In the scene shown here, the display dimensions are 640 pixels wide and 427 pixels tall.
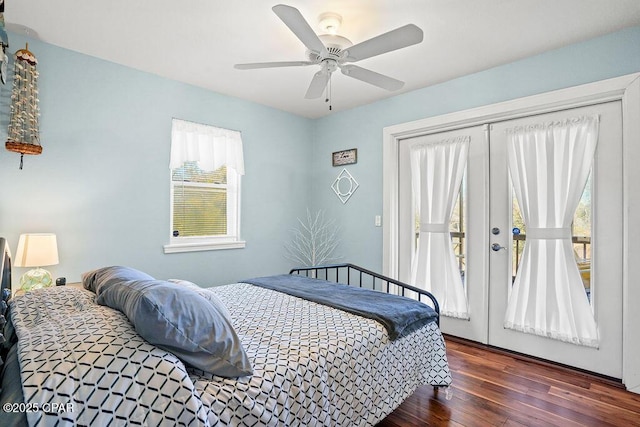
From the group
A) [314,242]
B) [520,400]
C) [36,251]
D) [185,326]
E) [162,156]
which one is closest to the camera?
[185,326]

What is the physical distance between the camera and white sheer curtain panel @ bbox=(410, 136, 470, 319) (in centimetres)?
317

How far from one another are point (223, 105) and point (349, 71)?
1.87 m

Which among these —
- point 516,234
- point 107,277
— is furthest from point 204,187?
point 516,234

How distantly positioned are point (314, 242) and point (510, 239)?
2120mm

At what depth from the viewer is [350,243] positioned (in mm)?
3938

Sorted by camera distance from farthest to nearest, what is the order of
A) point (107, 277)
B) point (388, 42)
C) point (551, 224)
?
point (551, 224) → point (388, 42) → point (107, 277)

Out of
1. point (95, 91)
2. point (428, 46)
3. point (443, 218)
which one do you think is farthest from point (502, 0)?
point (95, 91)

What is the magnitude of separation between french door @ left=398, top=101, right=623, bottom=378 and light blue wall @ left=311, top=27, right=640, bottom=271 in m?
0.23

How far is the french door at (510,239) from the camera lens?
7.91ft

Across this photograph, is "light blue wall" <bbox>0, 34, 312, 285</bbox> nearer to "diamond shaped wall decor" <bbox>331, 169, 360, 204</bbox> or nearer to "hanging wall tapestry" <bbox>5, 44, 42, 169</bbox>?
"hanging wall tapestry" <bbox>5, 44, 42, 169</bbox>

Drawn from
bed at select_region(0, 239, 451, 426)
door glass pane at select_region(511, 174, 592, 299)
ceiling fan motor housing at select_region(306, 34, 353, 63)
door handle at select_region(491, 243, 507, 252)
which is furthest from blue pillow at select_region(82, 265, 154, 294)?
door glass pane at select_region(511, 174, 592, 299)

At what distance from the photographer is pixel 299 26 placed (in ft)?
5.54

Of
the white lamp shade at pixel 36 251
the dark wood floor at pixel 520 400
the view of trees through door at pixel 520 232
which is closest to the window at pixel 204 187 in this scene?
the white lamp shade at pixel 36 251

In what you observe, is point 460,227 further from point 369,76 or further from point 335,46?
point 335,46
